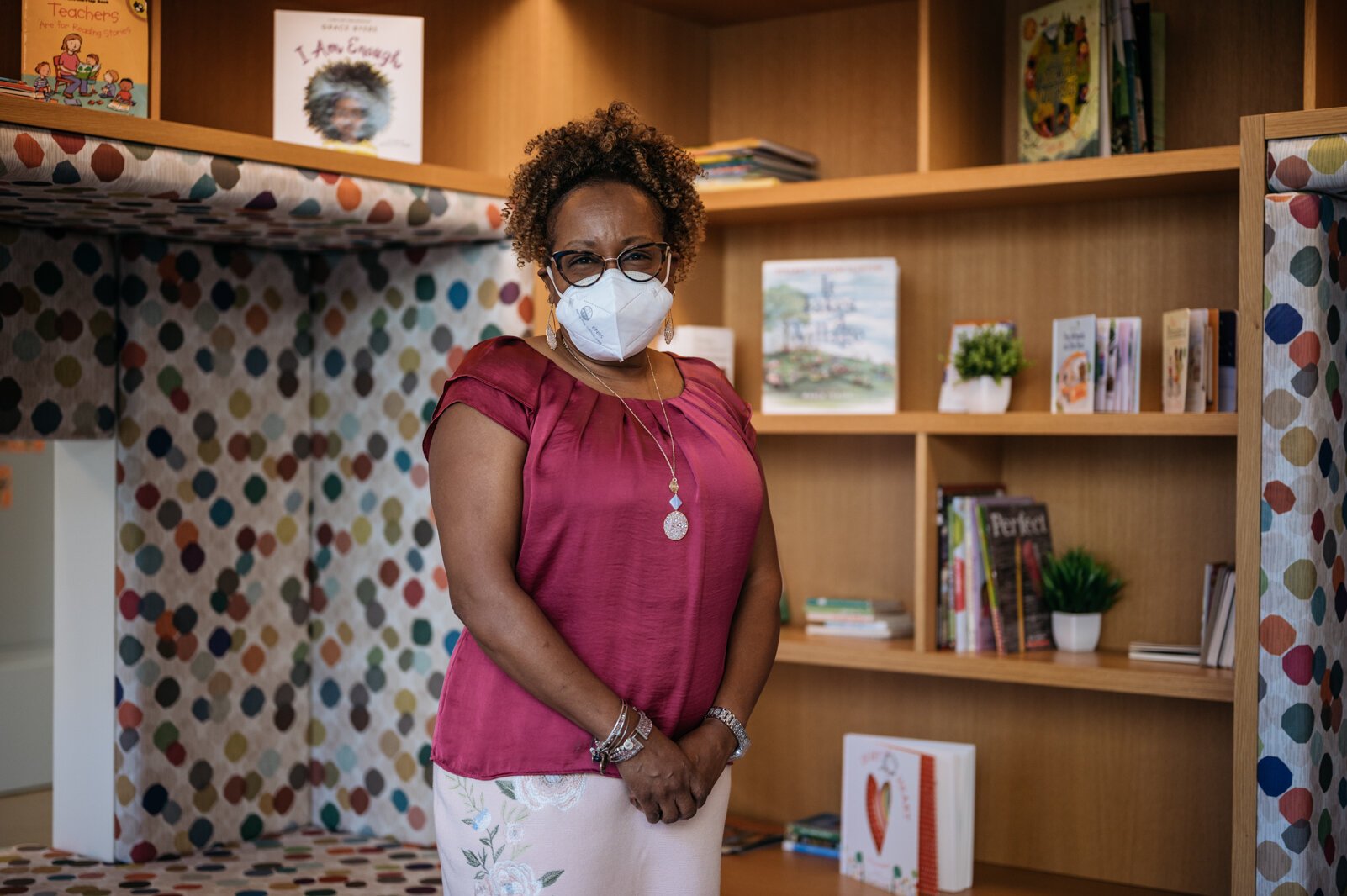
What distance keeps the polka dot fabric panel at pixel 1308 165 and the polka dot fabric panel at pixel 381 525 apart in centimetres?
→ 154

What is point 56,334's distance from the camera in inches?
112

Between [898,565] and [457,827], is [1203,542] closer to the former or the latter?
[898,565]

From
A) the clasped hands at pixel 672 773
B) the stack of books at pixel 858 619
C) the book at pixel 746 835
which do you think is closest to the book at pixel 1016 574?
the stack of books at pixel 858 619

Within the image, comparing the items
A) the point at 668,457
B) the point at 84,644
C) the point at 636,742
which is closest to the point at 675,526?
the point at 668,457

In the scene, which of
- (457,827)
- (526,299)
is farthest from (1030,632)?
(457,827)

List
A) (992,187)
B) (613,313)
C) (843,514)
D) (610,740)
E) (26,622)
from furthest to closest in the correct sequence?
1. (843,514)
2. (26,622)
3. (992,187)
4. (613,313)
5. (610,740)

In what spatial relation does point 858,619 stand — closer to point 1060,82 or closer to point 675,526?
point 1060,82

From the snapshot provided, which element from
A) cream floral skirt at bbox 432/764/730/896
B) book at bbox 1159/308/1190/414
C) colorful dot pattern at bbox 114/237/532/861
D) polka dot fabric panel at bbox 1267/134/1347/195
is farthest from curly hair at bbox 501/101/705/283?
book at bbox 1159/308/1190/414

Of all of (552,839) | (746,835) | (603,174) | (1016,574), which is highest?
(603,174)

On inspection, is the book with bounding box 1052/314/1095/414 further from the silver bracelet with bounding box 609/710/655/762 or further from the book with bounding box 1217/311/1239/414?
the silver bracelet with bounding box 609/710/655/762

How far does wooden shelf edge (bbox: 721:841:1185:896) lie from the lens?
290cm

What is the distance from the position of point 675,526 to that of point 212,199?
3.65 ft

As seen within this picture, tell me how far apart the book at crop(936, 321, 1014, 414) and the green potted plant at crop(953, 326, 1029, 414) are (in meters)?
0.03

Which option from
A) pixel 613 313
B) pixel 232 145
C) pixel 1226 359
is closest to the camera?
pixel 613 313
